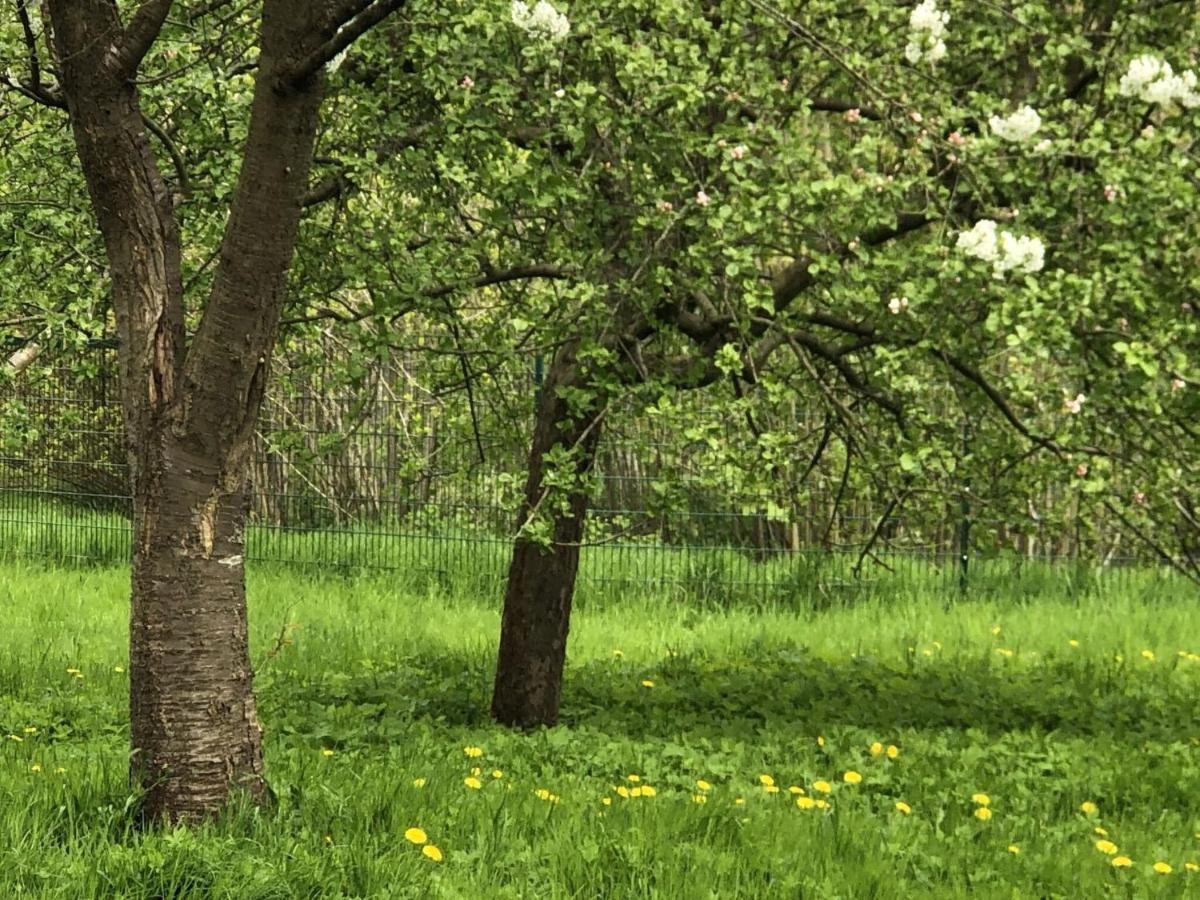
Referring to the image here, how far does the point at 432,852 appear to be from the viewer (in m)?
3.55

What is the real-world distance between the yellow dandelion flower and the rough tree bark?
52cm

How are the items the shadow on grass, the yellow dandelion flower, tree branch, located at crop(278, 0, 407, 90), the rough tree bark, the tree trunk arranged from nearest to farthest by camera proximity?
tree branch, located at crop(278, 0, 407, 90) < the rough tree bark < the yellow dandelion flower < the tree trunk < the shadow on grass

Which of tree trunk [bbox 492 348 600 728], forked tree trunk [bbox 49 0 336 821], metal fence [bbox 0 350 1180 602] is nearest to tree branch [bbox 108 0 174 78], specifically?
forked tree trunk [bbox 49 0 336 821]

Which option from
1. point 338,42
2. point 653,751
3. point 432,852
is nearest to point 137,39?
point 338,42

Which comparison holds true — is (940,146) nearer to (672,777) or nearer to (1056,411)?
(1056,411)

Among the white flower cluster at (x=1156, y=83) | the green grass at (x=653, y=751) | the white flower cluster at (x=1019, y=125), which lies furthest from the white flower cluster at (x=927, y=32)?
the green grass at (x=653, y=751)

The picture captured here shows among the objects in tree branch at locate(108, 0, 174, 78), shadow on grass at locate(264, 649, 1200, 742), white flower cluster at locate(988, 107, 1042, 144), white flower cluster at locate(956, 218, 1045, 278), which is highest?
white flower cluster at locate(988, 107, 1042, 144)

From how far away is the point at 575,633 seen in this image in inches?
340

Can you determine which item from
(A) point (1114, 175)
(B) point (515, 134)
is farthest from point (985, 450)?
(B) point (515, 134)

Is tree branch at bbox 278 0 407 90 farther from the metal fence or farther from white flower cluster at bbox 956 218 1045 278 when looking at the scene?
the metal fence

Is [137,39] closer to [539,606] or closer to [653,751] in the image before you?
[539,606]

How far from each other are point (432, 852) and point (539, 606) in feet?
8.30

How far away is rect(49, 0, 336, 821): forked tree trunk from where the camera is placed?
11.3 feet

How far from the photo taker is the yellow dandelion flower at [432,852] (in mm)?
3539
